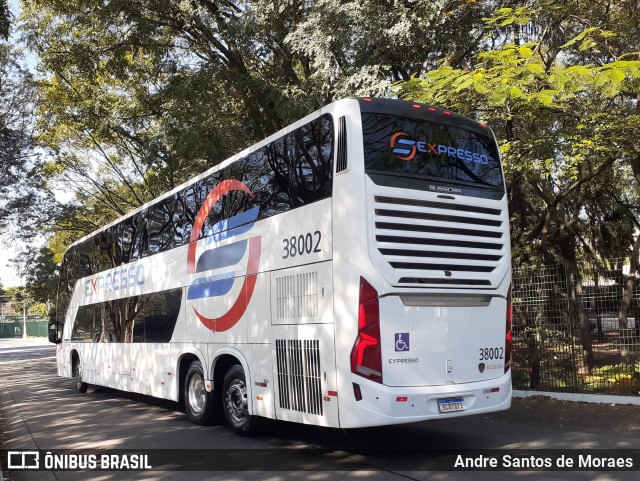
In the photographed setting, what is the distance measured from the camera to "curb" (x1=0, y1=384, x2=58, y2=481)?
713 cm

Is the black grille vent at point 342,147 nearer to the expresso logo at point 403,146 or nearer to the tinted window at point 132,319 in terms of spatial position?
the expresso logo at point 403,146

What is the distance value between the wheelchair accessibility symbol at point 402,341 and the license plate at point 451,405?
741 mm

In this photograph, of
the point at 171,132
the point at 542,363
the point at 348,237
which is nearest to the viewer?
the point at 348,237

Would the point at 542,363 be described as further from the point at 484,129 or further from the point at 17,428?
the point at 17,428

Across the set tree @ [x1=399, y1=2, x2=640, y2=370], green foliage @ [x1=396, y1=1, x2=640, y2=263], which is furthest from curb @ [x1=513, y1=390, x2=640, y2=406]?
green foliage @ [x1=396, y1=1, x2=640, y2=263]

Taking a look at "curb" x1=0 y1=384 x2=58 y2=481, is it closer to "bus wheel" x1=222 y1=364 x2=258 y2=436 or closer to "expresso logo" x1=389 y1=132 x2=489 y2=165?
"bus wheel" x1=222 y1=364 x2=258 y2=436

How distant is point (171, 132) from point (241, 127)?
2.05 meters

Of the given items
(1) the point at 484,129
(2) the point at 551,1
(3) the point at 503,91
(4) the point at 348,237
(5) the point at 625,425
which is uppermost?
(2) the point at 551,1

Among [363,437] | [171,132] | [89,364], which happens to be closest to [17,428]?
[89,364]

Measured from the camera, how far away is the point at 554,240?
1764 cm

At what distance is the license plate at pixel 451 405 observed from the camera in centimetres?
670

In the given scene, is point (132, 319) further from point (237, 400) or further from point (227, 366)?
point (237, 400)

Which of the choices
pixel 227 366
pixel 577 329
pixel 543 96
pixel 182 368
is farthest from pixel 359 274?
pixel 577 329

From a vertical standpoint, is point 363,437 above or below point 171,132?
below
